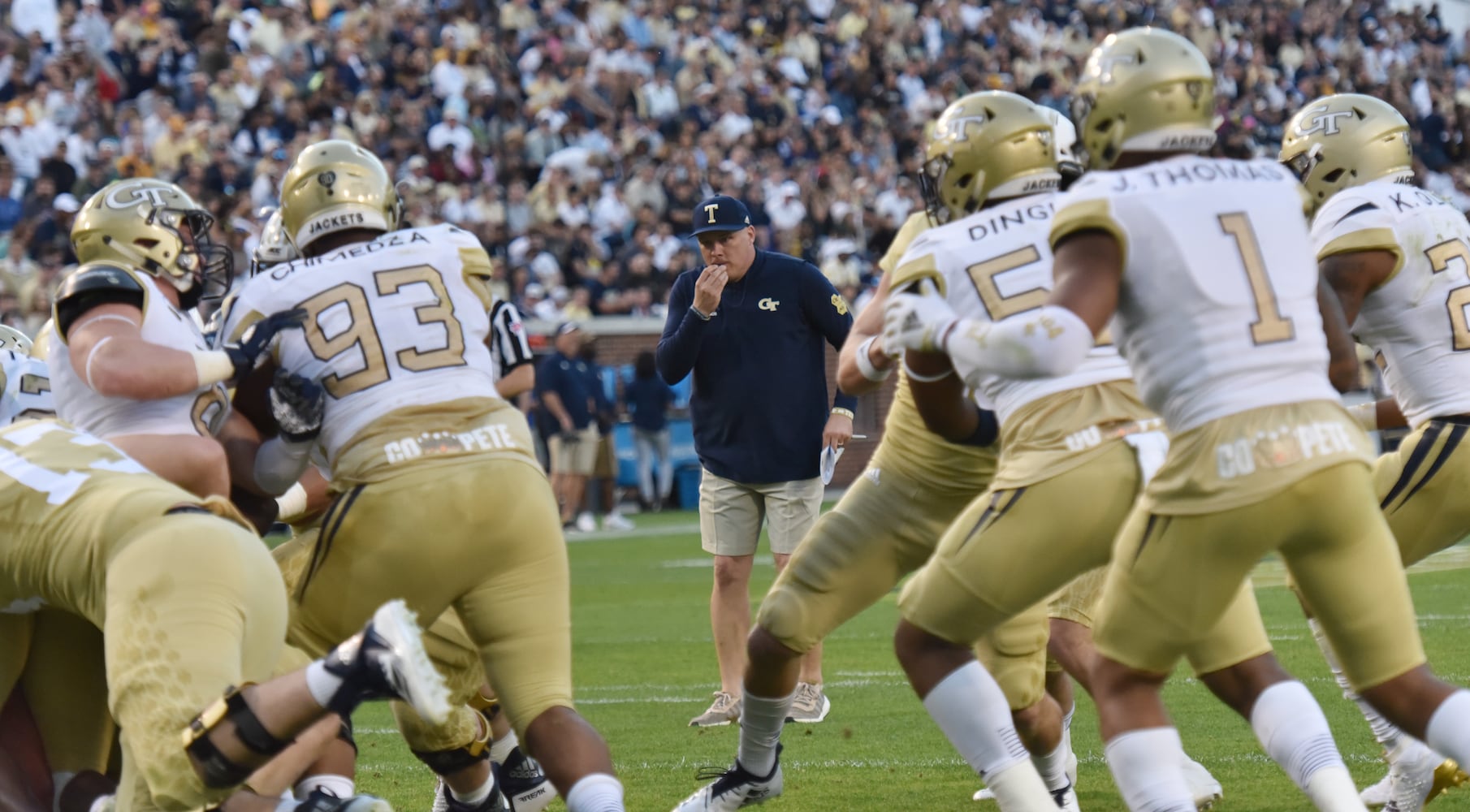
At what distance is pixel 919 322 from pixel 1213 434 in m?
0.70

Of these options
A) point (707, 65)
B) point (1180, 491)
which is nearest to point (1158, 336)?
point (1180, 491)

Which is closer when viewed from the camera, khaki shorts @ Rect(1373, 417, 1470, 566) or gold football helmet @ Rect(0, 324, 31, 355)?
khaki shorts @ Rect(1373, 417, 1470, 566)

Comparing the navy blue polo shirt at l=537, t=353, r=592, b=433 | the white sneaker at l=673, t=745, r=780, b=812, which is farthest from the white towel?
the navy blue polo shirt at l=537, t=353, r=592, b=433

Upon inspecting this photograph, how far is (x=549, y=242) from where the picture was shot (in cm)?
2100

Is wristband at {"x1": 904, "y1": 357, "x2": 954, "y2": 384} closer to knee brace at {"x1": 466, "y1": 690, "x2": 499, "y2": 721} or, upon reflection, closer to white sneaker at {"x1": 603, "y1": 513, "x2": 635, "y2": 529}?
knee brace at {"x1": 466, "y1": 690, "x2": 499, "y2": 721}

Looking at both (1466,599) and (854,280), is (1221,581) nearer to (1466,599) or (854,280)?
(1466,599)

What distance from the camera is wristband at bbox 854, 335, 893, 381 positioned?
199 inches

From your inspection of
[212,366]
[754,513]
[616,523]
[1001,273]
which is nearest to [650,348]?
[616,523]

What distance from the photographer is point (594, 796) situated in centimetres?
446

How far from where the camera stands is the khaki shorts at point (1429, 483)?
5.48 m

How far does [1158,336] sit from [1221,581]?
21.7 inches

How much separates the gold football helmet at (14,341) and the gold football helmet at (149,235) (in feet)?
3.69

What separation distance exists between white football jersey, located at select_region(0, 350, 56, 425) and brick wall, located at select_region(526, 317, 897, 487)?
13846 mm

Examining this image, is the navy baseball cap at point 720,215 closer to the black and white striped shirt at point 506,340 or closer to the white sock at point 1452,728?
the black and white striped shirt at point 506,340
